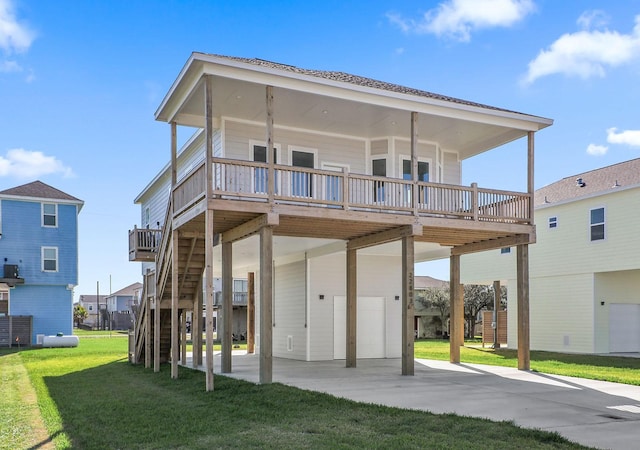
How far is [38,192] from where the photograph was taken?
35750 millimetres

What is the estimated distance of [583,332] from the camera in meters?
25.5

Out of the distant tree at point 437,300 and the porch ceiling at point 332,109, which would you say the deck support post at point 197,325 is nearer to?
the porch ceiling at point 332,109

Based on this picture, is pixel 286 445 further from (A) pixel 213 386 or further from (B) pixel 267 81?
(B) pixel 267 81

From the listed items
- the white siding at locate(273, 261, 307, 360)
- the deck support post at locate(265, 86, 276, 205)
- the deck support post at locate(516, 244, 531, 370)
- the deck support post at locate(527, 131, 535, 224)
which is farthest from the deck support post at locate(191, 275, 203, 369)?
the deck support post at locate(527, 131, 535, 224)

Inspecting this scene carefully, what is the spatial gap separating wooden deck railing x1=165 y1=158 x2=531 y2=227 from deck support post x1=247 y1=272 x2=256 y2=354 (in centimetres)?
1046

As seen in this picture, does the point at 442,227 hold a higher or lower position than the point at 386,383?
higher

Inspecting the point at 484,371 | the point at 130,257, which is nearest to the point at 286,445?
the point at 484,371

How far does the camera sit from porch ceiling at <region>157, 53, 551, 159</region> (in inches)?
553

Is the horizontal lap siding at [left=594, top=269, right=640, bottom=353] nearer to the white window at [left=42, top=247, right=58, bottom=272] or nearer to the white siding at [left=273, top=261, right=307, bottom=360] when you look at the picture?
the white siding at [left=273, top=261, right=307, bottom=360]

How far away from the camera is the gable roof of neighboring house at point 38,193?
34781 millimetres

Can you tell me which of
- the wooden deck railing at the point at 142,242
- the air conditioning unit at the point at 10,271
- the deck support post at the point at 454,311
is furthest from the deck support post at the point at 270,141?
the air conditioning unit at the point at 10,271

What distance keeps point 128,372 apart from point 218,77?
31.0ft

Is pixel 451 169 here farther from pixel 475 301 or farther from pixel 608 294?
pixel 475 301

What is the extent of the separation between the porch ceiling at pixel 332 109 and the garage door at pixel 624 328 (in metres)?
11.2
